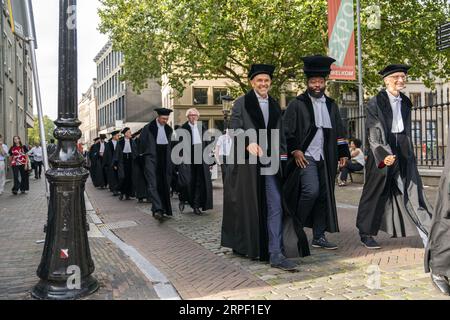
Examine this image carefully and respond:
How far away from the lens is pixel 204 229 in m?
7.62

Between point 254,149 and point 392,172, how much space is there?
1891mm

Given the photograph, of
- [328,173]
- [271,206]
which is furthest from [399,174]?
[271,206]

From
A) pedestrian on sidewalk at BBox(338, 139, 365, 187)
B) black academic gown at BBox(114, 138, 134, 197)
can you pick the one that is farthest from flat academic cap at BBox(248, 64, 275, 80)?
pedestrian on sidewalk at BBox(338, 139, 365, 187)

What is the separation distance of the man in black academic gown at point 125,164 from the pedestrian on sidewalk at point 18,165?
137 inches

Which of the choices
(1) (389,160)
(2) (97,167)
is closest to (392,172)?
(1) (389,160)

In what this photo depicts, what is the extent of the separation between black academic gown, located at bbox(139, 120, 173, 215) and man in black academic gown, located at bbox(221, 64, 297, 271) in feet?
11.7

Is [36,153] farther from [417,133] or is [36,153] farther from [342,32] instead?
[417,133]

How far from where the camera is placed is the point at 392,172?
18.6 feet

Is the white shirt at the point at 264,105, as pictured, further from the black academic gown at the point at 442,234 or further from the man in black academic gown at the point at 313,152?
the black academic gown at the point at 442,234

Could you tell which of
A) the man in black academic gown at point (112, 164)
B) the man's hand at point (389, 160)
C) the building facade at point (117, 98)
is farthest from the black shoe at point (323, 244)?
the building facade at point (117, 98)

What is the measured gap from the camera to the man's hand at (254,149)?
4812 millimetres

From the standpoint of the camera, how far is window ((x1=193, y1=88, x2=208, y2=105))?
50094 millimetres

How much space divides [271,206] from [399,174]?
68.1 inches
